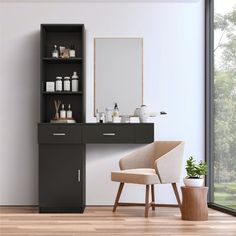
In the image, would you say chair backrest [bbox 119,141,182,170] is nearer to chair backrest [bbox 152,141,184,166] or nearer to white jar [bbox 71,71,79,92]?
chair backrest [bbox 152,141,184,166]

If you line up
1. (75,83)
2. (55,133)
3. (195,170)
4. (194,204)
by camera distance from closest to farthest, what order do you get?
(194,204)
(195,170)
(55,133)
(75,83)

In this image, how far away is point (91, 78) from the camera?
6871 mm

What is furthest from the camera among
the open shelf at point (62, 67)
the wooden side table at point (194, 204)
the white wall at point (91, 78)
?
the white wall at point (91, 78)

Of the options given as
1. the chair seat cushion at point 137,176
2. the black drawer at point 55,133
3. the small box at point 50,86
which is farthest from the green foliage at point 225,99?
the small box at point 50,86

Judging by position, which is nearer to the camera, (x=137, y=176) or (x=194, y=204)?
(x=194, y=204)

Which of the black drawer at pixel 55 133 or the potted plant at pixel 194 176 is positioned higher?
the black drawer at pixel 55 133

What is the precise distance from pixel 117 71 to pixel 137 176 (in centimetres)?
145

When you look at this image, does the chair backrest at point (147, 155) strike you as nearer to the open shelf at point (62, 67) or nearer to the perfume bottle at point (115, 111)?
the perfume bottle at point (115, 111)

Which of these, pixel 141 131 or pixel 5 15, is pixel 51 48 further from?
pixel 141 131

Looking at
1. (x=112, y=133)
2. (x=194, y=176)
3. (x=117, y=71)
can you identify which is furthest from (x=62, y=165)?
(x=194, y=176)

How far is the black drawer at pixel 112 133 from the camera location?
20.8ft

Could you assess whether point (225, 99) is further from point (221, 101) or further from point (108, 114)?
point (108, 114)

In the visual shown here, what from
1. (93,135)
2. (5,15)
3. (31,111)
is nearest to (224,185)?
(93,135)

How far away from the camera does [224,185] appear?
6.29 meters
